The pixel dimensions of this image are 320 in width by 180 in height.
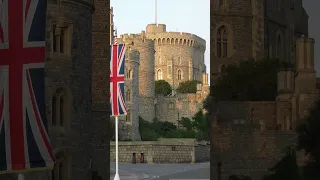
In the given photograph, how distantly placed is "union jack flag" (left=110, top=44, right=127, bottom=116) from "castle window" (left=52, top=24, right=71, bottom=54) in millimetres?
10624

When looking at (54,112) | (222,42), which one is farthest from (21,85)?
(222,42)

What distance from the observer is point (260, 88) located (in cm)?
3903

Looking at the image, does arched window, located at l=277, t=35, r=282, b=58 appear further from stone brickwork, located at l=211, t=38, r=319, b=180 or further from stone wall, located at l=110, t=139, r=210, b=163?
stone wall, located at l=110, t=139, r=210, b=163

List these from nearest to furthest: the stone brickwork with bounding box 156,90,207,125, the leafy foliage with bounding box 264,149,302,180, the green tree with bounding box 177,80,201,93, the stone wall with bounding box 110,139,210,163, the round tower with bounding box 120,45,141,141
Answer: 1. the leafy foliage with bounding box 264,149,302,180
2. the stone wall with bounding box 110,139,210,163
3. the round tower with bounding box 120,45,141,141
4. the stone brickwork with bounding box 156,90,207,125
5. the green tree with bounding box 177,80,201,93

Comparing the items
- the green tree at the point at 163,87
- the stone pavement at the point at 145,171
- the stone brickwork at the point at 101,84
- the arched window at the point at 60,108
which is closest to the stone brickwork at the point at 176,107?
the green tree at the point at 163,87

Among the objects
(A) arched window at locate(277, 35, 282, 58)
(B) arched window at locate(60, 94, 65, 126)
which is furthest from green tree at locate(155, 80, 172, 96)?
(B) arched window at locate(60, 94, 65, 126)

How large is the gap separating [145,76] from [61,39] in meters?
92.5

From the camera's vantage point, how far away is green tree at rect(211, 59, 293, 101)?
39.1 meters

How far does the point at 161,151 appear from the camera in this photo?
3654 inches

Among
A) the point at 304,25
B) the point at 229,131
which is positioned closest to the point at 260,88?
the point at 229,131

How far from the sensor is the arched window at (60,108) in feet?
87.0

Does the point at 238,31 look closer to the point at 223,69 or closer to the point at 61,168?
the point at 223,69

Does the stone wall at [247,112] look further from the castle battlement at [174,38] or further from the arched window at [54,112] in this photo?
the castle battlement at [174,38]

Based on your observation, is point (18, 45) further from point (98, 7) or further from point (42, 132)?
point (98, 7)
